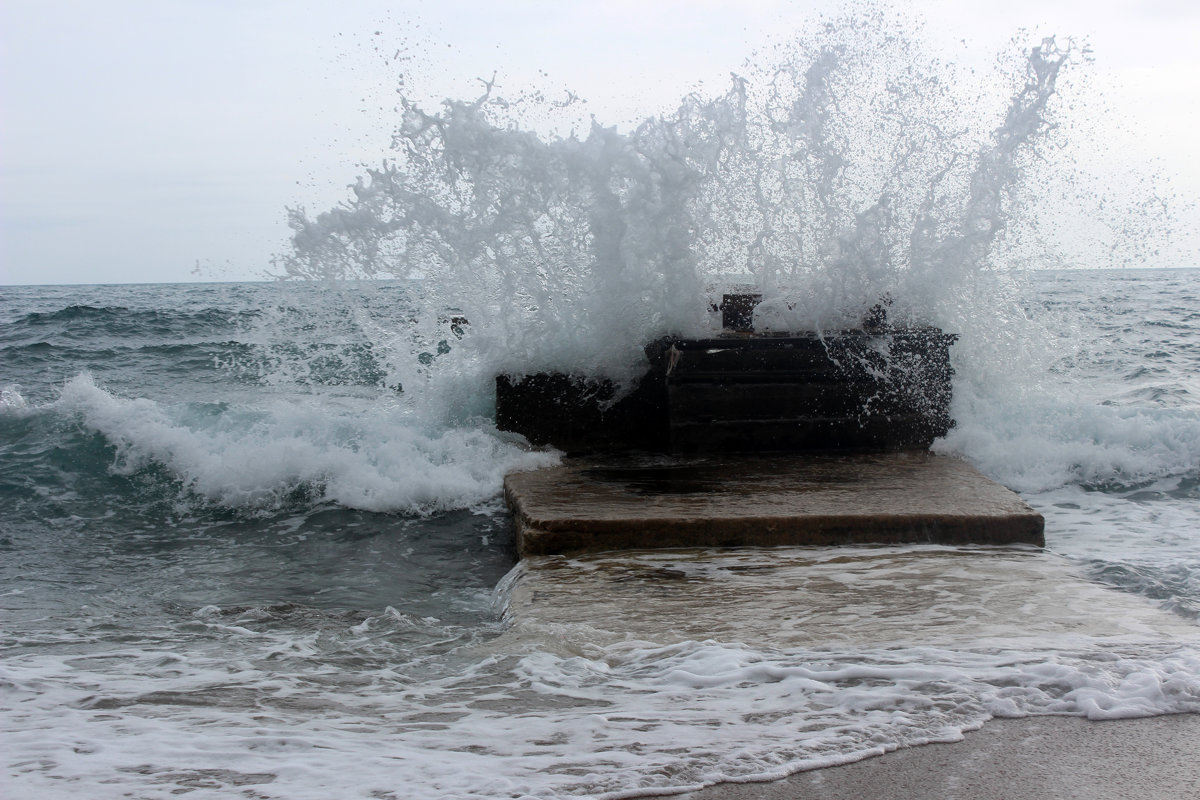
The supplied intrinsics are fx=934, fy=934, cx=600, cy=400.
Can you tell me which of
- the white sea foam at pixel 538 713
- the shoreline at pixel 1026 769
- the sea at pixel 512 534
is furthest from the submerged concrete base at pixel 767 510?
the shoreline at pixel 1026 769

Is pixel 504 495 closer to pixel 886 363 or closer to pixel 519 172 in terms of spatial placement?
pixel 519 172

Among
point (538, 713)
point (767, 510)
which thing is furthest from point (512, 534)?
point (538, 713)

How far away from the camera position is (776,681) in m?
2.36

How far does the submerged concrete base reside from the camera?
3795 millimetres

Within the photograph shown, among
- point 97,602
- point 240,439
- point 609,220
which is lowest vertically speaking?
point 97,602

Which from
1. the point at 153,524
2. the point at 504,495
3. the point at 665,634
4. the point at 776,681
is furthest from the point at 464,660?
the point at 153,524

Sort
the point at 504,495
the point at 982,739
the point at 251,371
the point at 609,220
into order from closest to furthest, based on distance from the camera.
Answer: the point at 982,739
the point at 504,495
the point at 609,220
the point at 251,371

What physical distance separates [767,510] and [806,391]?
167 centimetres

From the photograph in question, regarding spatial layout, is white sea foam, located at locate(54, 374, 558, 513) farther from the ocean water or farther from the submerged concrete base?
the submerged concrete base

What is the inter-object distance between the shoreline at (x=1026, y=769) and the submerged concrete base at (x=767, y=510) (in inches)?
68.6

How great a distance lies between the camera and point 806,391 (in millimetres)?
5438

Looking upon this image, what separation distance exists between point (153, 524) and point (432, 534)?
68.3 inches

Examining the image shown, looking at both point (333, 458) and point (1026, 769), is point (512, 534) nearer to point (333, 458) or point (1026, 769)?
point (333, 458)

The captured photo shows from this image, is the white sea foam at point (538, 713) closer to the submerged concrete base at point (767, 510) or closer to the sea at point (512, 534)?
the sea at point (512, 534)
